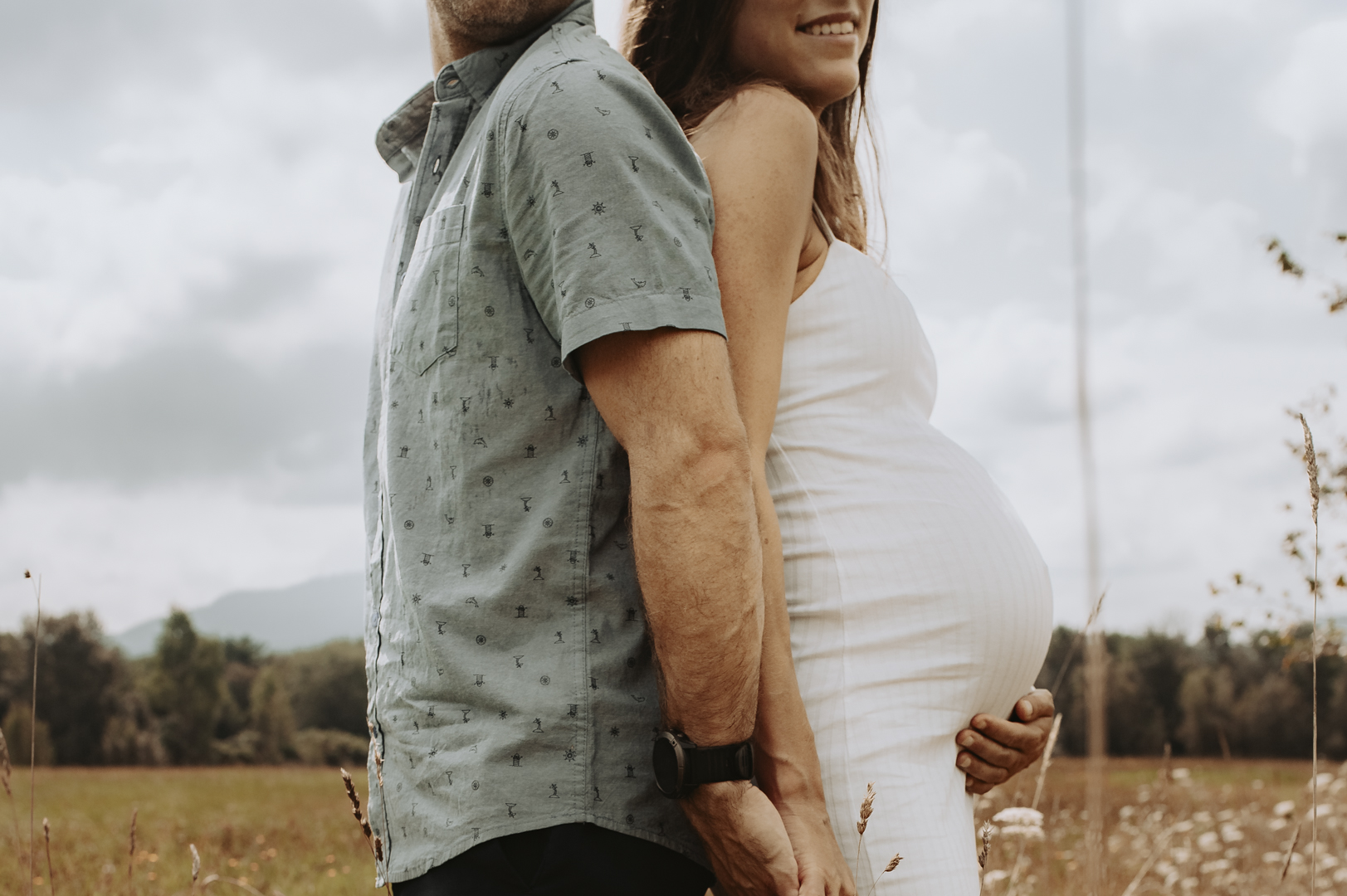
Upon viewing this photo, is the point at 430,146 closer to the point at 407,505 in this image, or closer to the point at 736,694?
the point at 407,505

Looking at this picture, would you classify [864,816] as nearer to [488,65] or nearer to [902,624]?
[902,624]

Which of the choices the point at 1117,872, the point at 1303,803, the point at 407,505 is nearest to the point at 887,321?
the point at 407,505

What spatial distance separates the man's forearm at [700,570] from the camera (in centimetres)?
93

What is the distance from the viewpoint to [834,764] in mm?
1168

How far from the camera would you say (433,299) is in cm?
108

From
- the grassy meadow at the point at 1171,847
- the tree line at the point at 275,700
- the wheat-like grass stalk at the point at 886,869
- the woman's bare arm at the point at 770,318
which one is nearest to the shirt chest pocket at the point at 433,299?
the woman's bare arm at the point at 770,318

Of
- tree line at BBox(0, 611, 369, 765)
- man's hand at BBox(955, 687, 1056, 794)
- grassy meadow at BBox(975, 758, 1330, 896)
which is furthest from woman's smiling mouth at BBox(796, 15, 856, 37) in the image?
tree line at BBox(0, 611, 369, 765)

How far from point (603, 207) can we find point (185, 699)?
→ 19.5m

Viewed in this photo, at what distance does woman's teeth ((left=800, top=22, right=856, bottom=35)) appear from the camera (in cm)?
151

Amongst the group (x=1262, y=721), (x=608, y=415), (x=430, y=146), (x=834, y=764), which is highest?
(x=430, y=146)

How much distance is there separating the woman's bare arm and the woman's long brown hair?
13cm

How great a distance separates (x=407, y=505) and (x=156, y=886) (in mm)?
4415

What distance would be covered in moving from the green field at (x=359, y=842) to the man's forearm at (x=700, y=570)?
13.9 inches

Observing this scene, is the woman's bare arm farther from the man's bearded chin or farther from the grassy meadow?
the grassy meadow
